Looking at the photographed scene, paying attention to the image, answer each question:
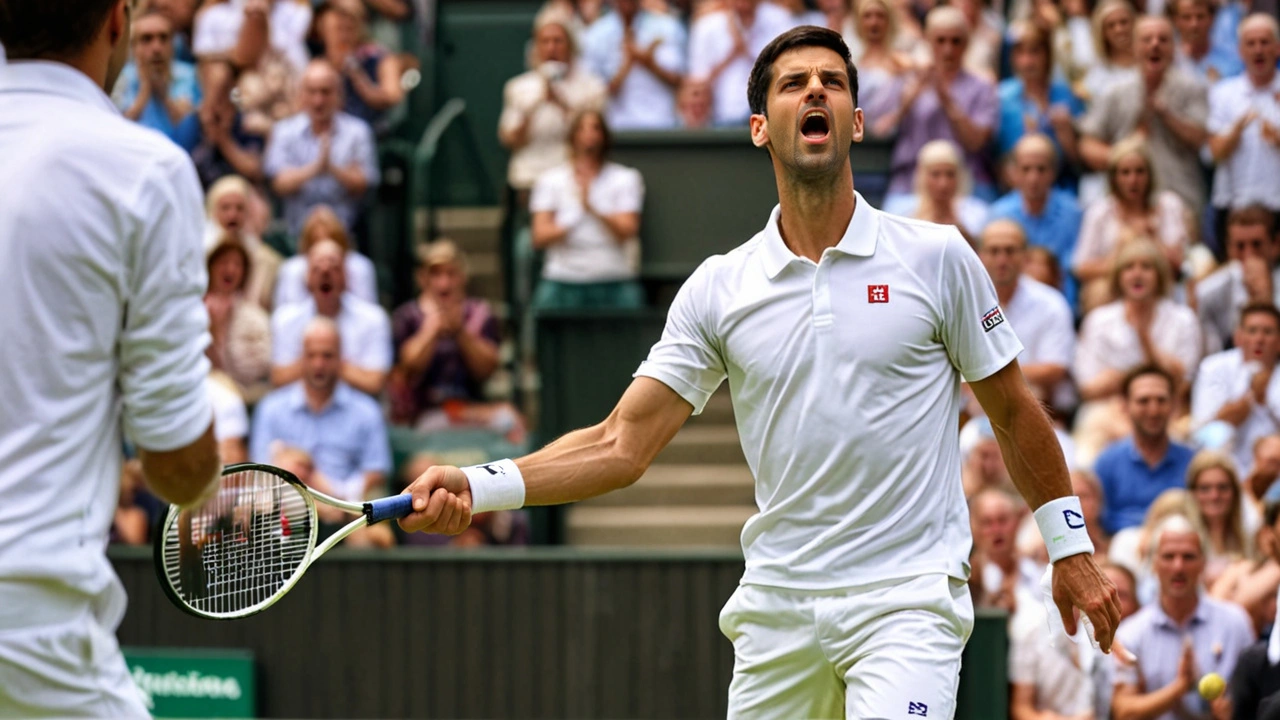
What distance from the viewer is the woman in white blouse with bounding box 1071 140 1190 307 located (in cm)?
966

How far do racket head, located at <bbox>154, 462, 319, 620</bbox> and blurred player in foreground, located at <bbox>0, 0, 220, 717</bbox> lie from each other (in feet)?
1.89

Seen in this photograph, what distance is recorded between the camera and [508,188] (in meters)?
11.5

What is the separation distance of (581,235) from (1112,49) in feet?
10.1

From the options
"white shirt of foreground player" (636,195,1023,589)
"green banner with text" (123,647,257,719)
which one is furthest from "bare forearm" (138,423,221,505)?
"green banner with text" (123,647,257,719)

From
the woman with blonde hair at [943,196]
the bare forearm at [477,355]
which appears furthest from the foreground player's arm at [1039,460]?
the bare forearm at [477,355]

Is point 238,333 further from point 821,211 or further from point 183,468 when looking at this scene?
point 183,468

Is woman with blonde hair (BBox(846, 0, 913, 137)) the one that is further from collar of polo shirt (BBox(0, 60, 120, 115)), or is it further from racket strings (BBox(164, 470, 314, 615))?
collar of polo shirt (BBox(0, 60, 120, 115))

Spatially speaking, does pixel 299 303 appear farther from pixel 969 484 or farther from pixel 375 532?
pixel 969 484

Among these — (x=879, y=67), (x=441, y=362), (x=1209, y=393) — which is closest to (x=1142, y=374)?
(x=1209, y=393)

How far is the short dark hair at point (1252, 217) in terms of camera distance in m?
9.66

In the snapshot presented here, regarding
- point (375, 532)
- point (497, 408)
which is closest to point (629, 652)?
point (375, 532)

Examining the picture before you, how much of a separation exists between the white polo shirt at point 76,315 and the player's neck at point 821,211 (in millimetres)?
1894

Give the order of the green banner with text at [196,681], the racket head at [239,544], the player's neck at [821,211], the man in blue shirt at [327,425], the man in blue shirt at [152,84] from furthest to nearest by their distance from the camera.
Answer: the man in blue shirt at [152,84]
the man in blue shirt at [327,425]
the green banner with text at [196,681]
the player's neck at [821,211]
the racket head at [239,544]

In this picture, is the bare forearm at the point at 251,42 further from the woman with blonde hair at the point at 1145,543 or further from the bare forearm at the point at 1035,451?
the bare forearm at the point at 1035,451
